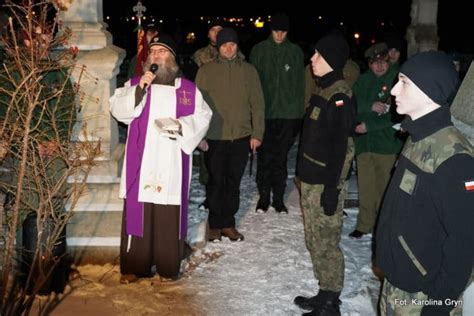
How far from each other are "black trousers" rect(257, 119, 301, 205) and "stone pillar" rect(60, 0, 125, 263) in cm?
199

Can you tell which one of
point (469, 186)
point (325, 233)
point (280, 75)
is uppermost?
point (280, 75)

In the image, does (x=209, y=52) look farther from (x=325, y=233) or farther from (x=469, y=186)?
(x=469, y=186)

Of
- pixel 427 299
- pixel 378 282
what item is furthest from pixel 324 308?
pixel 427 299

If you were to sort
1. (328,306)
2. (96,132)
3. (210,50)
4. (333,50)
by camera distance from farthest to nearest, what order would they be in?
(210,50) < (96,132) < (328,306) < (333,50)

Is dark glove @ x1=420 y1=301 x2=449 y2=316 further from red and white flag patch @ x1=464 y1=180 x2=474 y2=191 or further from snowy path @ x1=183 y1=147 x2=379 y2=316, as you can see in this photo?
snowy path @ x1=183 y1=147 x2=379 y2=316

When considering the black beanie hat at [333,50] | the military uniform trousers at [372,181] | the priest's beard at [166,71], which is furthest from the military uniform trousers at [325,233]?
the military uniform trousers at [372,181]

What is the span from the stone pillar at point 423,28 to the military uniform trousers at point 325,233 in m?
7.85

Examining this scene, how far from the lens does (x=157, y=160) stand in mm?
5098

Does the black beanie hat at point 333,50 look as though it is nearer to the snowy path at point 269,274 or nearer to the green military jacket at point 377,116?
the green military jacket at point 377,116

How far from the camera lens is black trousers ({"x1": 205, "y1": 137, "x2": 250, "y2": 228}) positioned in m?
6.13

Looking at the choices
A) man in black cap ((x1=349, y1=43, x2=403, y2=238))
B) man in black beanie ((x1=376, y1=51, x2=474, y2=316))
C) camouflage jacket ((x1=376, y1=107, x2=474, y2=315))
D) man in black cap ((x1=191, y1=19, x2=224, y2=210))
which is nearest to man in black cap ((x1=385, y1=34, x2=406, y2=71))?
man in black cap ((x1=349, y1=43, x2=403, y2=238))

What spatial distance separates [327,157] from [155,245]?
68.8 inches

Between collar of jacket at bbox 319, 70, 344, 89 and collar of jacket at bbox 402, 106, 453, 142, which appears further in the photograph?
collar of jacket at bbox 319, 70, 344, 89

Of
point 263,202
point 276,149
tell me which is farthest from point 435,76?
point 263,202
